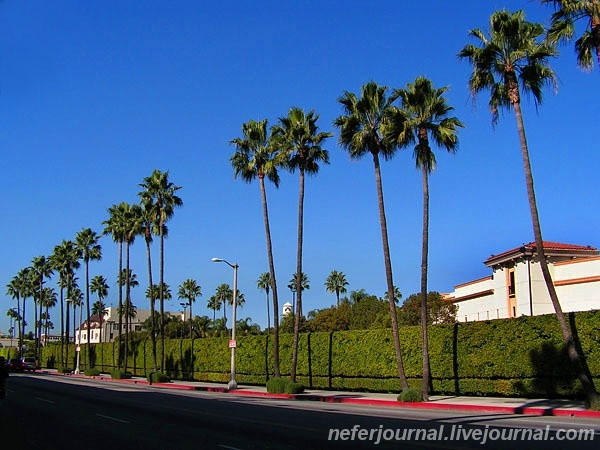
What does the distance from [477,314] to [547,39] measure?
40.6m

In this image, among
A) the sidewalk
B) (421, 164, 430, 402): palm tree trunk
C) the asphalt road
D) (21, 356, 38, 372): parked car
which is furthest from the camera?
(21, 356, 38, 372): parked car

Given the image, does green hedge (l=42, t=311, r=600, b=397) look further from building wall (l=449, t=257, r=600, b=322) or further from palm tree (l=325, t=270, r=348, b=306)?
palm tree (l=325, t=270, r=348, b=306)

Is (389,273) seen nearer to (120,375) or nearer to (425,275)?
(425,275)

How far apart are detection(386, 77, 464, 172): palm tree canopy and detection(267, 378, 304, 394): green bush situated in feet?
44.8

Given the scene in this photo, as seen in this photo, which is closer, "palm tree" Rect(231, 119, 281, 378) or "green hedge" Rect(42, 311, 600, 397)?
"green hedge" Rect(42, 311, 600, 397)

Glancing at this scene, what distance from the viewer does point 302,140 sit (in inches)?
1458

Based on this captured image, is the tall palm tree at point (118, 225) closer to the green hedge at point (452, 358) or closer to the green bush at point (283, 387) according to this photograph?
the green hedge at point (452, 358)

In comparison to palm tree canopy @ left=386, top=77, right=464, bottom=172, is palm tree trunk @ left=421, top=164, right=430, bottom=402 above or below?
below

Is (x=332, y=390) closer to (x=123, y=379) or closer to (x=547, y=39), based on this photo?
(x=547, y=39)

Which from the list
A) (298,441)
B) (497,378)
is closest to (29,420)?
(298,441)

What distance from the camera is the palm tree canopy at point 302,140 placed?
37062 millimetres

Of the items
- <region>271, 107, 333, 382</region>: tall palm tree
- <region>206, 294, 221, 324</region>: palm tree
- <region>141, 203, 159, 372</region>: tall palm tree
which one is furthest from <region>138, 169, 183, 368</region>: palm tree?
<region>206, 294, 221, 324</region>: palm tree

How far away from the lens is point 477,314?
61.8 m

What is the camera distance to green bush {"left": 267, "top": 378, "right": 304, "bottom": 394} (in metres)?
34.2
